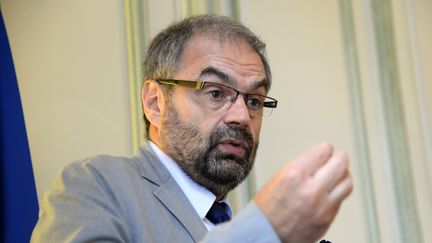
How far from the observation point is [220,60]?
1.73 metres

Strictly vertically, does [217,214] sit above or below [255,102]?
below

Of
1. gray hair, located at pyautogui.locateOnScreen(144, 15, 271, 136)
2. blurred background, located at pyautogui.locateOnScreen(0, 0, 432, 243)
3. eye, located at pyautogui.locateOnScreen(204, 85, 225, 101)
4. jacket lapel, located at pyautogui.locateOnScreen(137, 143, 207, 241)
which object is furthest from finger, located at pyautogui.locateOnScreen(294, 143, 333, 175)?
blurred background, located at pyautogui.locateOnScreen(0, 0, 432, 243)

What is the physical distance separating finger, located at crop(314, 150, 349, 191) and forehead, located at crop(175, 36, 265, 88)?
0.94m

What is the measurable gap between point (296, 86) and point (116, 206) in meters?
1.57

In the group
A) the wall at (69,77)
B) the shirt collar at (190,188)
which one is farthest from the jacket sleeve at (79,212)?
the wall at (69,77)

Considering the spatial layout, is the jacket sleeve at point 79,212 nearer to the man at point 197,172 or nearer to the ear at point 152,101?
the man at point 197,172

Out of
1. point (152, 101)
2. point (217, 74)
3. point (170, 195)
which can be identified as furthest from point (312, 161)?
point (152, 101)

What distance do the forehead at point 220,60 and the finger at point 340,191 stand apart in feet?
3.11

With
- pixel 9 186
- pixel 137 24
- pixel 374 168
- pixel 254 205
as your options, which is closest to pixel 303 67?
pixel 374 168

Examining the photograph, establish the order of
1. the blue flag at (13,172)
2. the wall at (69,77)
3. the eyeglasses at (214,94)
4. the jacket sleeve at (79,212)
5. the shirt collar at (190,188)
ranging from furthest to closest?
the wall at (69,77) → the blue flag at (13,172) → the eyeglasses at (214,94) → the shirt collar at (190,188) → the jacket sleeve at (79,212)

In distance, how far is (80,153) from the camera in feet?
8.05

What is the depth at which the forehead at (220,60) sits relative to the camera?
173 cm

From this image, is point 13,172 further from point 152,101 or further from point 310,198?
point 310,198

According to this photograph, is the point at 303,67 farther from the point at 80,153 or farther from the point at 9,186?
the point at 9,186
